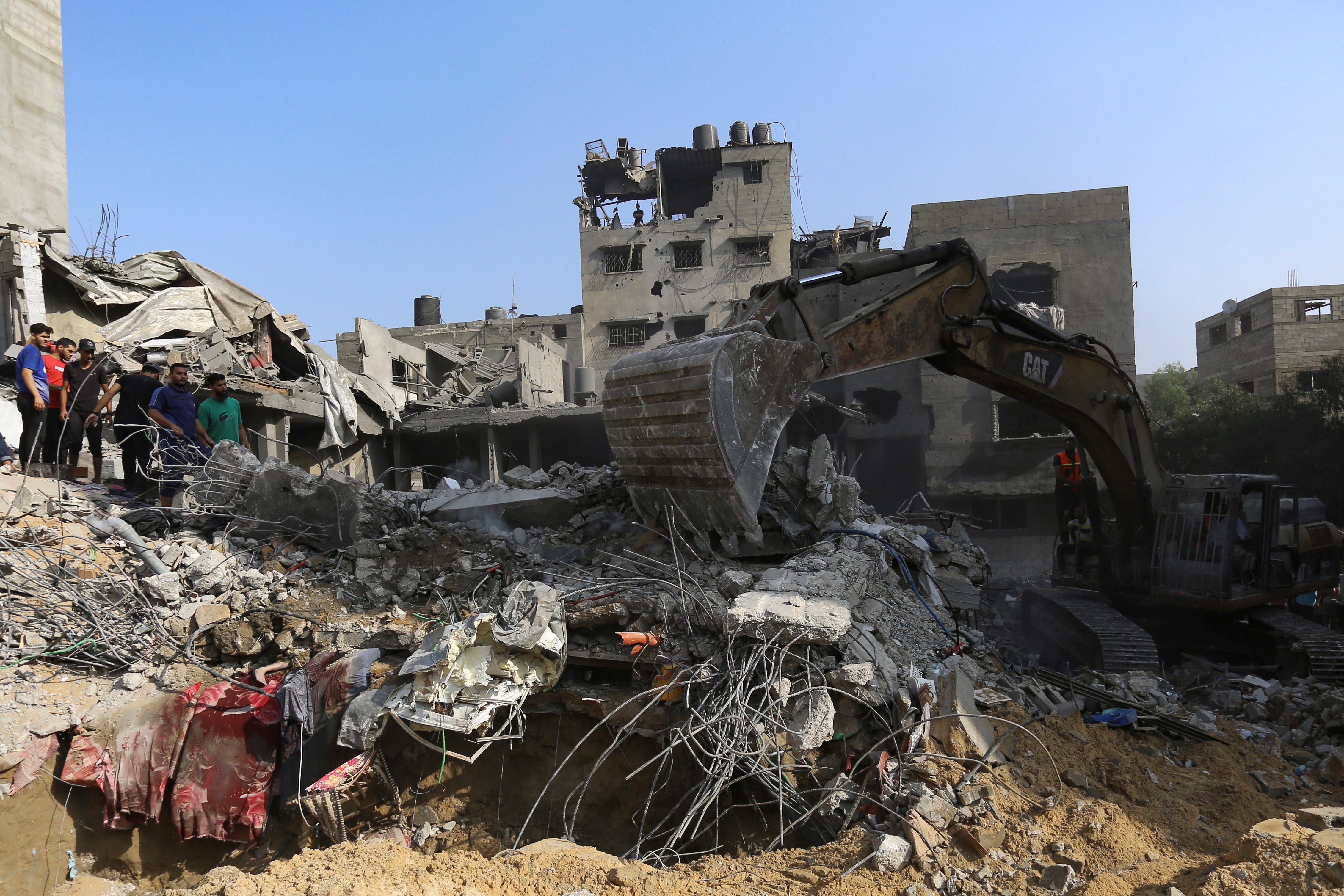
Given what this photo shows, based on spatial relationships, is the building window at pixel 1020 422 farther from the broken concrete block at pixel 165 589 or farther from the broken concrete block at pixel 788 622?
the broken concrete block at pixel 165 589

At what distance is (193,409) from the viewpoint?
7160 millimetres

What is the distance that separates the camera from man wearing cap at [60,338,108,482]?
7375mm

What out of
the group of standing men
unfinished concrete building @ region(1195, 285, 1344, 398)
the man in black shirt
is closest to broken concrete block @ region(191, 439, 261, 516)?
the group of standing men

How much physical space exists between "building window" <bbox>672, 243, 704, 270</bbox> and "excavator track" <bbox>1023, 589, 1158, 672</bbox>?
20872 millimetres

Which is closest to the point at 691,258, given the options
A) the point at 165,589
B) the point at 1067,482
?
the point at 1067,482

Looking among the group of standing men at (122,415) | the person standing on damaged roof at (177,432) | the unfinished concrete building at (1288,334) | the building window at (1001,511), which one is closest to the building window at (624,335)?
the building window at (1001,511)

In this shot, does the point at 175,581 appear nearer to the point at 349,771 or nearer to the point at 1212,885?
the point at 349,771

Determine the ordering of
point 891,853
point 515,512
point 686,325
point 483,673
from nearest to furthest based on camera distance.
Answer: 1. point 891,853
2. point 483,673
3. point 515,512
4. point 686,325

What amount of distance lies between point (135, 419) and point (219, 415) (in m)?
0.78

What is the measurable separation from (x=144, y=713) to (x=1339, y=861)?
18.7ft

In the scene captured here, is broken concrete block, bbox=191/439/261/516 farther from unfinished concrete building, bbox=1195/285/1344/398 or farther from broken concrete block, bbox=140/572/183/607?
unfinished concrete building, bbox=1195/285/1344/398

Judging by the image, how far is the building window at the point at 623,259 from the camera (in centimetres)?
2820

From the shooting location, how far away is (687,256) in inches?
1111

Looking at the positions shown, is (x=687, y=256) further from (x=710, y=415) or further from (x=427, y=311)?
(x=710, y=415)
